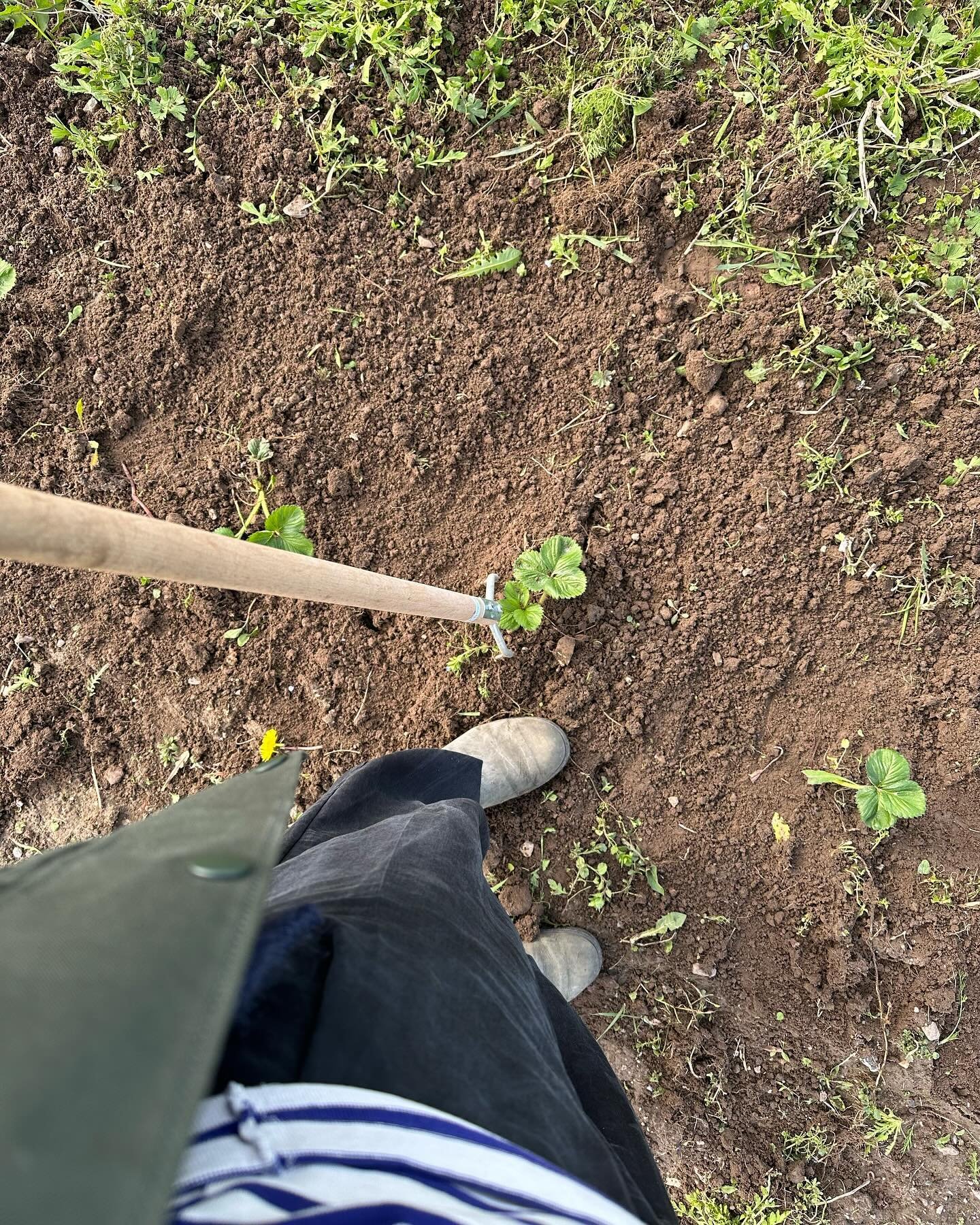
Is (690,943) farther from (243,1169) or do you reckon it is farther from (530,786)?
(243,1169)

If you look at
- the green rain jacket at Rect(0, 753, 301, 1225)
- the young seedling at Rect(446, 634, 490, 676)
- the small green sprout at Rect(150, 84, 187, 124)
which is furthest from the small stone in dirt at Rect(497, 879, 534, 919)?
the small green sprout at Rect(150, 84, 187, 124)

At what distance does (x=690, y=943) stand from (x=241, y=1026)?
4.91ft

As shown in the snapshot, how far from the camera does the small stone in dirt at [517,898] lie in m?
1.92

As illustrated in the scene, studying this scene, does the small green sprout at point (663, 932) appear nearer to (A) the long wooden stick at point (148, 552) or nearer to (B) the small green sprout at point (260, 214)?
(A) the long wooden stick at point (148, 552)

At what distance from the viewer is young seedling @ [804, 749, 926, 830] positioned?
1.77 metres

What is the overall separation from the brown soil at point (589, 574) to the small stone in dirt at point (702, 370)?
2cm

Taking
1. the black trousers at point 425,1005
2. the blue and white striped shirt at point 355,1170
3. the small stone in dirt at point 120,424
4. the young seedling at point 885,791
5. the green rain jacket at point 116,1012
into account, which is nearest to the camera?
the green rain jacket at point 116,1012

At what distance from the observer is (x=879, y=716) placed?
185 cm

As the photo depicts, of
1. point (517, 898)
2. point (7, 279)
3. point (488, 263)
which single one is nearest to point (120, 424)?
point (7, 279)

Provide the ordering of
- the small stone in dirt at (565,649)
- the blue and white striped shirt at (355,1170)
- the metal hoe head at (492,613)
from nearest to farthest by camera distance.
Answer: the blue and white striped shirt at (355,1170)
the metal hoe head at (492,613)
the small stone in dirt at (565,649)

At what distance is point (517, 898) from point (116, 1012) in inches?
60.3

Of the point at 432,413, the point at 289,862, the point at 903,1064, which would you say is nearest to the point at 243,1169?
the point at 289,862

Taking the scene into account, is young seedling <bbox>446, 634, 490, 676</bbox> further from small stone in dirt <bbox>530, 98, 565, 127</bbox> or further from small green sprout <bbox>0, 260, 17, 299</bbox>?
small green sprout <bbox>0, 260, 17, 299</bbox>

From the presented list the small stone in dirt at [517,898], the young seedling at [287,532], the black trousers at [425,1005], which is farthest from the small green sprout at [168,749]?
the small stone in dirt at [517,898]
